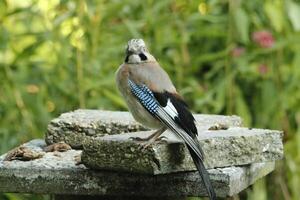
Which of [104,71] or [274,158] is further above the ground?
[104,71]

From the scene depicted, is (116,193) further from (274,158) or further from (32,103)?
(32,103)

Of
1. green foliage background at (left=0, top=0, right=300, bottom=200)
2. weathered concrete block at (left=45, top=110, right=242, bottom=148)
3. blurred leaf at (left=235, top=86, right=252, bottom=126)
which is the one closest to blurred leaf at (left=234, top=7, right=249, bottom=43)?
green foliage background at (left=0, top=0, right=300, bottom=200)

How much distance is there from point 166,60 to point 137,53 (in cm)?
264

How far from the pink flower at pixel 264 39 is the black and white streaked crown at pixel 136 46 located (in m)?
2.78

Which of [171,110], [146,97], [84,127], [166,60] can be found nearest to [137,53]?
[146,97]

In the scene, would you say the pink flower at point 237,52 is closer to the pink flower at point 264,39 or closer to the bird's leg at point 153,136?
the pink flower at point 264,39

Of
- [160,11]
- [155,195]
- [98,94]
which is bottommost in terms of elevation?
[155,195]

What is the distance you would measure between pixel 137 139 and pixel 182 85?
3.11 m

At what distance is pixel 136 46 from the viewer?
4.85m

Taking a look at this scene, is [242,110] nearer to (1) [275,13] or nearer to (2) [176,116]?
(1) [275,13]

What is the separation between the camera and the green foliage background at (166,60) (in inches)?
280

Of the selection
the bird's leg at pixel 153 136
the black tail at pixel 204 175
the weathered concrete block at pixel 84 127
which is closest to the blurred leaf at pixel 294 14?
the weathered concrete block at pixel 84 127

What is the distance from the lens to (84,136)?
5.19 m

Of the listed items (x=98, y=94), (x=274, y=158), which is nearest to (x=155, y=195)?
(x=274, y=158)
